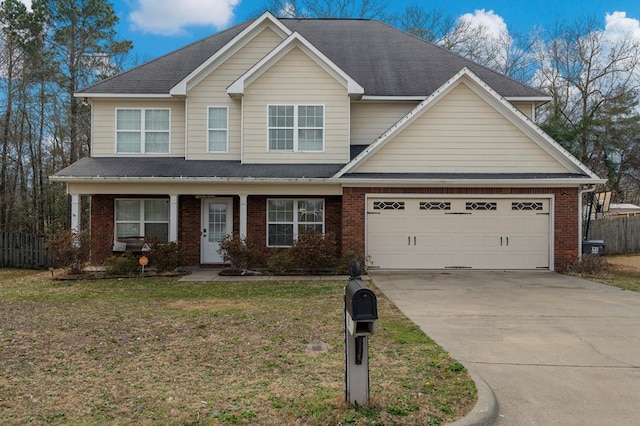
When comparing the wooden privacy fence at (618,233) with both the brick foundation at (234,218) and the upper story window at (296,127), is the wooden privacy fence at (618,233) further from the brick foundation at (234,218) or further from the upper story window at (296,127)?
the upper story window at (296,127)

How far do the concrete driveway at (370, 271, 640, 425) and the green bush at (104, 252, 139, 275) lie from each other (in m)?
7.32

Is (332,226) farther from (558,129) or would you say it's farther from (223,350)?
(558,129)

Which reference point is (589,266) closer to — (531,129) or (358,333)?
(531,129)

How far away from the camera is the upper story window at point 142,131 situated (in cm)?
1578

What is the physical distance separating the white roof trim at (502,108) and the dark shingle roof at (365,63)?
2.14 metres

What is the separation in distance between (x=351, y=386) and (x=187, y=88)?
533 inches

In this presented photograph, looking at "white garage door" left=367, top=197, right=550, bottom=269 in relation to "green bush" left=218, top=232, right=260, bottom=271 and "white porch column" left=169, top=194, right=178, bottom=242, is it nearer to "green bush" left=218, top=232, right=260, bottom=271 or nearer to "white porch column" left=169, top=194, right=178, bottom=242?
"green bush" left=218, top=232, right=260, bottom=271

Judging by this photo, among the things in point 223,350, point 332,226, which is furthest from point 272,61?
point 223,350

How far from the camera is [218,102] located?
1548cm

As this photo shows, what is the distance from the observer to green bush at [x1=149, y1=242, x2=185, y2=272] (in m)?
13.5

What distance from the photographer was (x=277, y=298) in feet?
31.4

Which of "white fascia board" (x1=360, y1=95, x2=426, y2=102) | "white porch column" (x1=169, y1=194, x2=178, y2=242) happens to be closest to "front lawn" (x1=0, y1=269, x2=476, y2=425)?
"white porch column" (x1=169, y1=194, x2=178, y2=242)

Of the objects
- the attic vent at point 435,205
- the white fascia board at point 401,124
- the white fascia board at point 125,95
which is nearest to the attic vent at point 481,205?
the attic vent at point 435,205

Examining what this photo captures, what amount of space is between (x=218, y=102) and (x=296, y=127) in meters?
2.88
